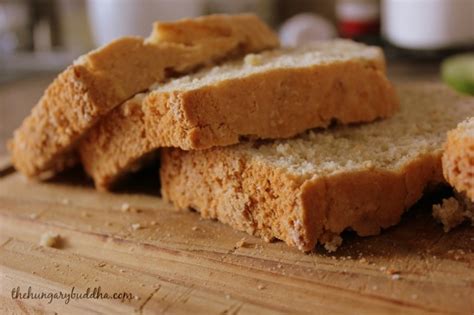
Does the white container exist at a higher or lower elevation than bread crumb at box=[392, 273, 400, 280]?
higher

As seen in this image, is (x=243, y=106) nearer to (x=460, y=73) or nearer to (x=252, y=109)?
(x=252, y=109)

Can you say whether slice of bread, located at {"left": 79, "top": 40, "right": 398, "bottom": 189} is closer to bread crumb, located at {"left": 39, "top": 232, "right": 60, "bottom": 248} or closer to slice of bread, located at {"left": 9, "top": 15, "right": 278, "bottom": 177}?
slice of bread, located at {"left": 9, "top": 15, "right": 278, "bottom": 177}

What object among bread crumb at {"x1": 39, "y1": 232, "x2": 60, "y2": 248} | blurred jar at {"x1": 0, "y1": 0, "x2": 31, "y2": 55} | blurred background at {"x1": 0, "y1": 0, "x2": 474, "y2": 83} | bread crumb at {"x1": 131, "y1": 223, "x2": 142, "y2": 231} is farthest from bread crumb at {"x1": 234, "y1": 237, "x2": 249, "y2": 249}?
blurred jar at {"x1": 0, "y1": 0, "x2": 31, "y2": 55}

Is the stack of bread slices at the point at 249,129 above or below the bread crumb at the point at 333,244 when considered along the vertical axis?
above

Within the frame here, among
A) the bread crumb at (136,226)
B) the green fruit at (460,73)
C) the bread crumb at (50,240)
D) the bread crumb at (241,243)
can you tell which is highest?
the green fruit at (460,73)

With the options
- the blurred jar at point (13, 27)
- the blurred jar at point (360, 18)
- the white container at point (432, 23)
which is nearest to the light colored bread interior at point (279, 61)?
the white container at point (432, 23)

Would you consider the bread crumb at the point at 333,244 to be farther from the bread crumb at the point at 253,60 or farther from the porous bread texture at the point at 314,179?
the bread crumb at the point at 253,60

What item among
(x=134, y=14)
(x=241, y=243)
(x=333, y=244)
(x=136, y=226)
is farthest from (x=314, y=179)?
(x=134, y=14)
